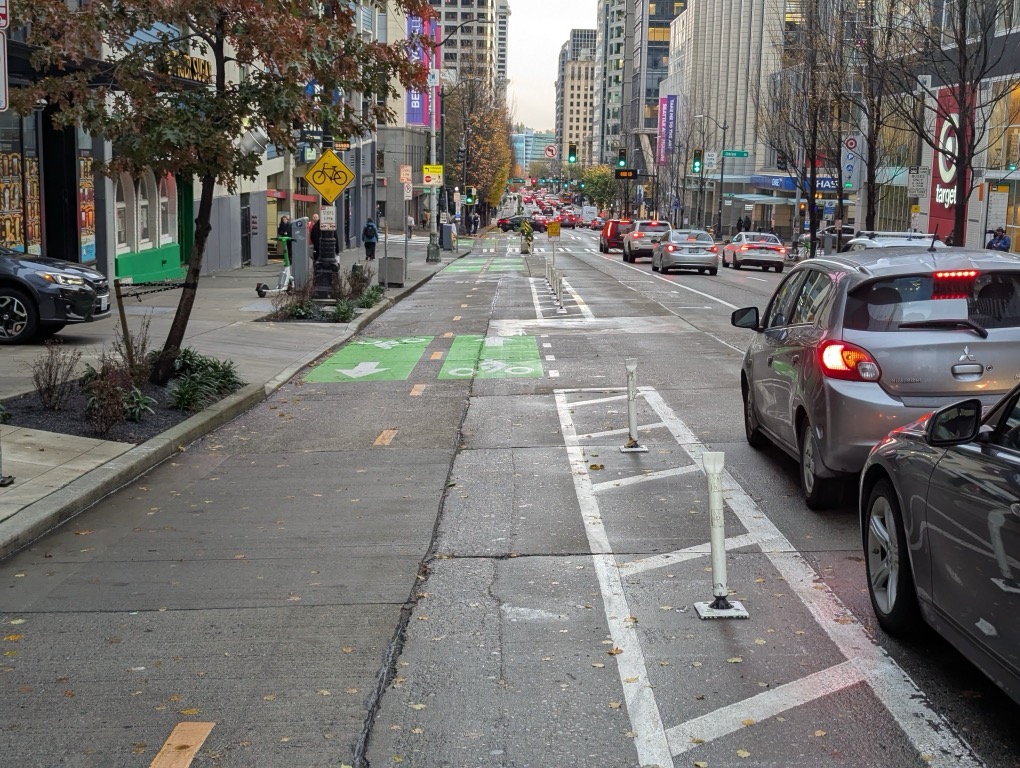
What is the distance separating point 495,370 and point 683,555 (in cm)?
918

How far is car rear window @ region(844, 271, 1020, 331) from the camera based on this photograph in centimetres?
801

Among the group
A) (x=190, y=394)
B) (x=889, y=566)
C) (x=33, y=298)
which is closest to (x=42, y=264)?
(x=33, y=298)

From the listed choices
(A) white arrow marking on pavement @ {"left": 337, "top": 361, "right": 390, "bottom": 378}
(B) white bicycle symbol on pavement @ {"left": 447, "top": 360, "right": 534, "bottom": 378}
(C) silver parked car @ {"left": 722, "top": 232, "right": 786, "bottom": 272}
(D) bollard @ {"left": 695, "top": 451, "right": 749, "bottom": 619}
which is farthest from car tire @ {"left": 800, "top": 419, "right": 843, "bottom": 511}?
(C) silver parked car @ {"left": 722, "top": 232, "right": 786, "bottom": 272}

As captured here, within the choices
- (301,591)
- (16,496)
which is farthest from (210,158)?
(301,591)

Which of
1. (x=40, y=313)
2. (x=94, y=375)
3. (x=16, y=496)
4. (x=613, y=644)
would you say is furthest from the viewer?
(x=40, y=313)

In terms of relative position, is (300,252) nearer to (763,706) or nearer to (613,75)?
(763,706)

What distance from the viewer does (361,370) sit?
1670cm

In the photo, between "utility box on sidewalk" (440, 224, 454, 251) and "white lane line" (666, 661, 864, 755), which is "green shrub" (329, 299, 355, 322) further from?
"utility box on sidewalk" (440, 224, 454, 251)

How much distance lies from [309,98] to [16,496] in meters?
6.23

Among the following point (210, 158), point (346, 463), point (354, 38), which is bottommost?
point (346, 463)

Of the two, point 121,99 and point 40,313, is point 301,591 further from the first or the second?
point 40,313

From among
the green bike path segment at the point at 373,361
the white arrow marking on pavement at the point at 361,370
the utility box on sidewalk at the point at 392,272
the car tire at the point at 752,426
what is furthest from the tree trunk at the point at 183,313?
the utility box on sidewalk at the point at 392,272

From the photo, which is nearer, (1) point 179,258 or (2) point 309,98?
(2) point 309,98

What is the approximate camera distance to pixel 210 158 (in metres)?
12.4
